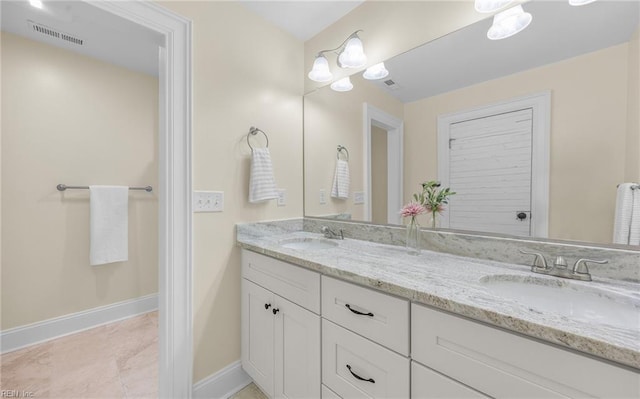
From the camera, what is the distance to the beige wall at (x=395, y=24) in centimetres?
125

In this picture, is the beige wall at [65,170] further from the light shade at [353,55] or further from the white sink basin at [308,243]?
the light shade at [353,55]

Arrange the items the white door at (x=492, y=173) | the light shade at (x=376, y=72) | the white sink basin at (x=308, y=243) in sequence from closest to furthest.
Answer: the white door at (x=492, y=173), the light shade at (x=376, y=72), the white sink basin at (x=308, y=243)

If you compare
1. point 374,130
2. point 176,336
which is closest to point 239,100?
point 374,130

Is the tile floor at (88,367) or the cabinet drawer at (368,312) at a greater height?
the cabinet drawer at (368,312)

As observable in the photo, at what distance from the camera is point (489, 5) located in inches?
43.3

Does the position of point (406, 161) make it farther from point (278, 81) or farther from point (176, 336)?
point (176, 336)

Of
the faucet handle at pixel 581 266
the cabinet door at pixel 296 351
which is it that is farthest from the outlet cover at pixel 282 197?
the faucet handle at pixel 581 266

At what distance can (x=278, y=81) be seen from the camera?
5.90 feet

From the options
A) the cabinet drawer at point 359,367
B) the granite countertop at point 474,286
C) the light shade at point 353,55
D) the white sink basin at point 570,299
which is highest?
the light shade at point 353,55

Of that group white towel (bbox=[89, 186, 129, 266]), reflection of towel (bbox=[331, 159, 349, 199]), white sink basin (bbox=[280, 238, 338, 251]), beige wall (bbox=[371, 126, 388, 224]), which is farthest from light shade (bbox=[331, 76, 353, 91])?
white towel (bbox=[89, 186, 129, 266])

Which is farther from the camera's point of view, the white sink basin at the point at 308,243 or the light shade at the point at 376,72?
the white sink basin at the point at 308,243

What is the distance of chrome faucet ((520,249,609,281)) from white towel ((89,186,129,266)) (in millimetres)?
2865

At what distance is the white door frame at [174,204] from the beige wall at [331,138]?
87 cm

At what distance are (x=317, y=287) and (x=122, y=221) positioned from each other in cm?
211
